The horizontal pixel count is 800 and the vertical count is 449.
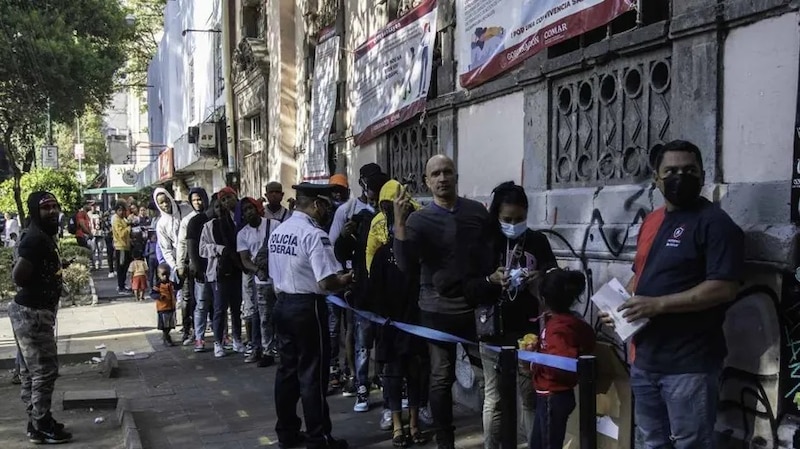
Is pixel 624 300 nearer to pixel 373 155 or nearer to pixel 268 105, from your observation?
pixel 373 155

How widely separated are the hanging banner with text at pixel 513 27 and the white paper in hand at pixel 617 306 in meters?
1.94

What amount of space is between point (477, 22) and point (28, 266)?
4108mm

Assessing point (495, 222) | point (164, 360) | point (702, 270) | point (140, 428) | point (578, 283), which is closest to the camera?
point (702, 270)

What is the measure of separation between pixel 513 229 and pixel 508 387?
99cm

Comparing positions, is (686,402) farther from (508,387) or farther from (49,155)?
(49,155)

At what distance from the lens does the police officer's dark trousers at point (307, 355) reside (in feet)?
17.3

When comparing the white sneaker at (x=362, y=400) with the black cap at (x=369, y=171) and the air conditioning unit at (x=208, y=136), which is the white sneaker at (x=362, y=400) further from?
the air conditioning unit at (x=208, y=136)

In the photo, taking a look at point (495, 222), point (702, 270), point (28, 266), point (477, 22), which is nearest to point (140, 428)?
point (28, 266)

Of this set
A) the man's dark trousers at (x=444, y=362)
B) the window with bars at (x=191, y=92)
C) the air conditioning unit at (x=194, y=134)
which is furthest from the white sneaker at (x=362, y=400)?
the window with bars at (x=191, y=92)

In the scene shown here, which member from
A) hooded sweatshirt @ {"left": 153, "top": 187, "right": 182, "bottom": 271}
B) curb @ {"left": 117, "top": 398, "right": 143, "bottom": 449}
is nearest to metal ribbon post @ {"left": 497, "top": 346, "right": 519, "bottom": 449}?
curb @ {"left": 117, "top": 398, "right": 143, "bottom": 449}

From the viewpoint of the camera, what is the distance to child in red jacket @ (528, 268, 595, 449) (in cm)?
408

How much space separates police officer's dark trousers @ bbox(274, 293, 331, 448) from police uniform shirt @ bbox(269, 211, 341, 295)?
9 cm

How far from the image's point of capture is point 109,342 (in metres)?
10.5

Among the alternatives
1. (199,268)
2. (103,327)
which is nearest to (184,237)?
(199,268)
